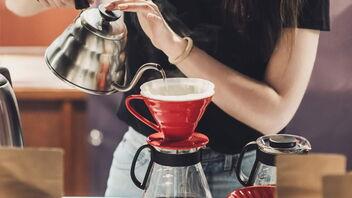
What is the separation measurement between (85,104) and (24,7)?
0.80 ft

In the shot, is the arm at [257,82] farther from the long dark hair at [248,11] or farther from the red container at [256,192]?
the red container at [256,192]

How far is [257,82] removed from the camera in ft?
4.13

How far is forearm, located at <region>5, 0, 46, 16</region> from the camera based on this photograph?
1.26 meters

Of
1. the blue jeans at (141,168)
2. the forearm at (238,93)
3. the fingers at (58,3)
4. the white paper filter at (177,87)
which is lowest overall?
the blue jeans at (141,168)

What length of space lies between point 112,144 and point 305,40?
1.58ft

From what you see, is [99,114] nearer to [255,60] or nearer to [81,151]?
[81,151]

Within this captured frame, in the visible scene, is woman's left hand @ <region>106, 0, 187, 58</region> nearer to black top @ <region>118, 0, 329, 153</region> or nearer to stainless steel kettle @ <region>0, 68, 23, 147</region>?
black top @ <region>118, 0, 329, 153</region>

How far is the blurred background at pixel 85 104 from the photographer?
1.29 metres

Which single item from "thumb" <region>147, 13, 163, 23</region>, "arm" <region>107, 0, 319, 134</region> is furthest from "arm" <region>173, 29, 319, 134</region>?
"thumb" <region>147, 13, 163, 23</region>

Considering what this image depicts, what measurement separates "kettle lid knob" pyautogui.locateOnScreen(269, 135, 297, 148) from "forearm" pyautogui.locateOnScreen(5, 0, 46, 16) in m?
0.55

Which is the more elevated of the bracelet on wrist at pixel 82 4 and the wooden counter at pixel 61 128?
the bracelet on wrist at pixel 82 4

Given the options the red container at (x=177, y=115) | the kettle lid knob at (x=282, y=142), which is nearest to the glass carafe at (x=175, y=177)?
the red container at (x=177, y=115)

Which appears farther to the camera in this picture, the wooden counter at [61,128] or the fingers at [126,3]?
the wooden counter at [61,128]

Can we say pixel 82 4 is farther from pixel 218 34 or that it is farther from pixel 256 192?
pixel 256 192
